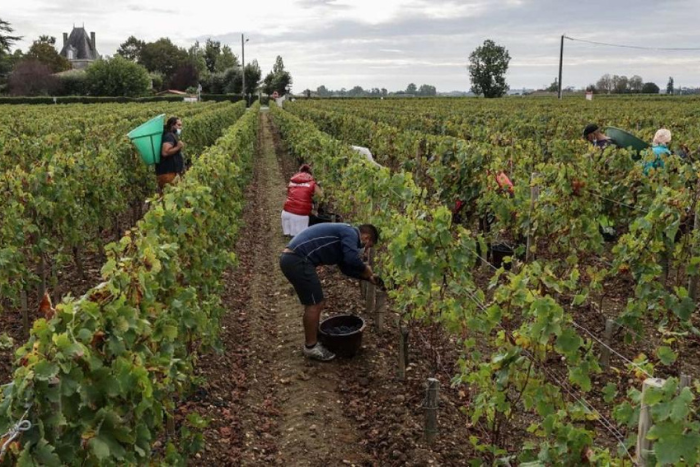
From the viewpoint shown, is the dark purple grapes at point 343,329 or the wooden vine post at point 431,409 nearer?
the wooden vine post at point 431,409

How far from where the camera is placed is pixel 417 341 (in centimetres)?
627

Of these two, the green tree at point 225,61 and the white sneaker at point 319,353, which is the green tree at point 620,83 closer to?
the green tree at point 225,61

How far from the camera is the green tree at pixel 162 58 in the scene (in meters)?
105

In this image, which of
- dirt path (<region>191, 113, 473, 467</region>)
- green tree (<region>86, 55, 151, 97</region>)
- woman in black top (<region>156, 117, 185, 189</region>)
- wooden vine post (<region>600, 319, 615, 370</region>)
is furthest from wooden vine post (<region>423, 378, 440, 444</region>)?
green tree (<region>86, 55, 151, 97</region>)

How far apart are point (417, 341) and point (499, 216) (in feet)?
7.03

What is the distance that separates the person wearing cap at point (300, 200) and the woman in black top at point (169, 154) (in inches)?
82.8

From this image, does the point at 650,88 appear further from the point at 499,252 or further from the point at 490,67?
the point at 499,252

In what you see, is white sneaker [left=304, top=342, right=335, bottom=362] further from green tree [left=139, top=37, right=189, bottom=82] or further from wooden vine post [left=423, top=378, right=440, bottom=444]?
green tree [left=139, top=37, right=189, bottom=82]

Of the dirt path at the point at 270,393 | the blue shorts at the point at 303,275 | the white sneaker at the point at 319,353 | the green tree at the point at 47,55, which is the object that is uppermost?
the green tree at the point at 47,55

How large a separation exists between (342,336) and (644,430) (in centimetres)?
367

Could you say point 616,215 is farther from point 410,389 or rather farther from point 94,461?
point 94,461

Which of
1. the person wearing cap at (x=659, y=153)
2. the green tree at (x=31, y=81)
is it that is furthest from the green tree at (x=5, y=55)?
the person wearing cap at (x=659, y=153)

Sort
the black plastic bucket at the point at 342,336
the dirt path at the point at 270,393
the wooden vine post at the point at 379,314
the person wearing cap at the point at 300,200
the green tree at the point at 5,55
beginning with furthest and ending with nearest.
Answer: the green tree at the point at 5,55 < the person wearing cap at the point at 300,200 < the wooden vine post at the point at 379,314 < the black plastic bucket at the point at 342,336 < the dirt path at the point at 270,393

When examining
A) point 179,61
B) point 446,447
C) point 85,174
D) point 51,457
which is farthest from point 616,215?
point 179,61
